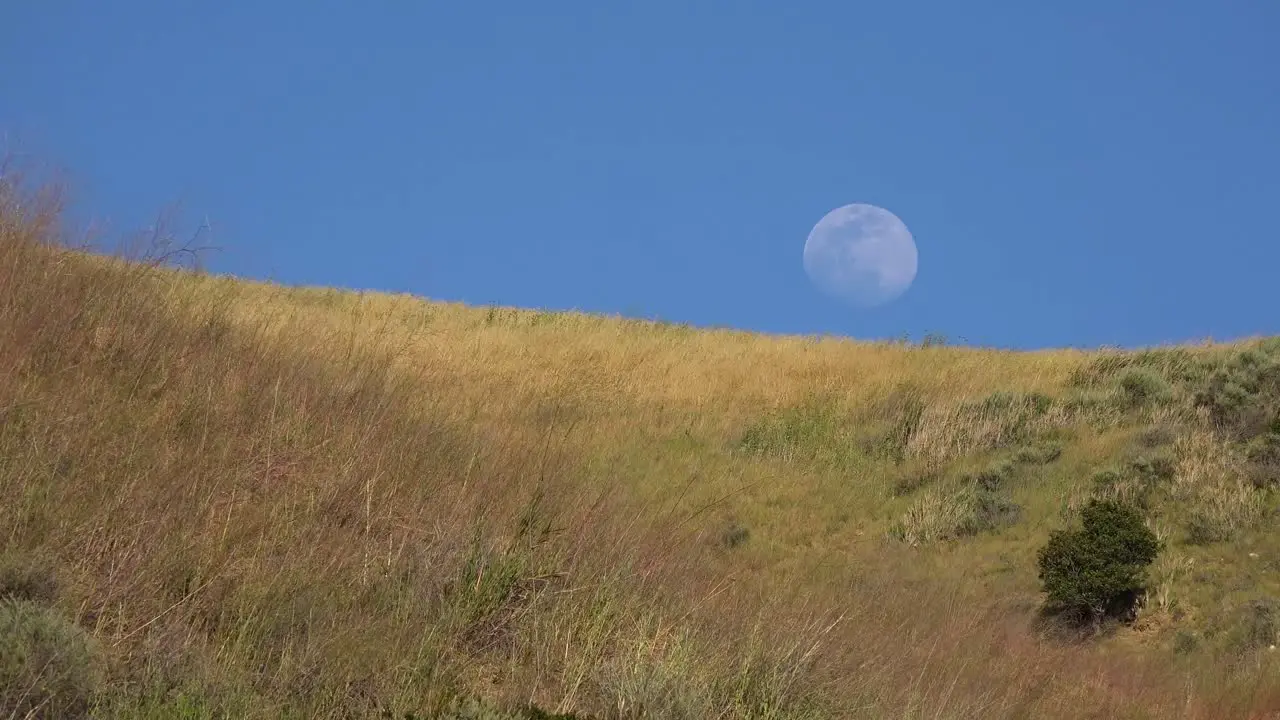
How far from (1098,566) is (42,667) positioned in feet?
34.0

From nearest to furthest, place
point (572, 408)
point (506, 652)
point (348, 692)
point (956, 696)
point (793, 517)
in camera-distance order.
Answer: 1. point (348, 692)
2. point (506, 652)
3. point (956, 696)
4. point (793, 517)
5. point (572, 408)

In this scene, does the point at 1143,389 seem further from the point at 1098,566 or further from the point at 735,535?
the point at 735,535

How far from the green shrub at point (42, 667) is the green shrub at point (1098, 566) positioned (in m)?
10.0

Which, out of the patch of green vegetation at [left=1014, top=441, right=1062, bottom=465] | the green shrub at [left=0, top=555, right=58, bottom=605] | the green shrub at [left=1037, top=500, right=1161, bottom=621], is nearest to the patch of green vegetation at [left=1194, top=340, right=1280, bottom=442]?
the patch of green vegetation at [left=1014, top=441, right=1062, bottom=465]

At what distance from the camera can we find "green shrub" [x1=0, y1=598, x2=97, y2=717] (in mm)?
3125

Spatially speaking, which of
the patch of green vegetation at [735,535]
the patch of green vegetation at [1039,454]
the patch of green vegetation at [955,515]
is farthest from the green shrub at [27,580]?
the patch of green vegetation at [1039,454]

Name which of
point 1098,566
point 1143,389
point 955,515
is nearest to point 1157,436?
point 1143,389

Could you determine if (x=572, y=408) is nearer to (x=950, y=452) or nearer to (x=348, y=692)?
(x=950, y=452)

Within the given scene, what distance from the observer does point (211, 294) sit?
837cm

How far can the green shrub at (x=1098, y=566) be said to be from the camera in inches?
440

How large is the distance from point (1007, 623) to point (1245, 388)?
954cm

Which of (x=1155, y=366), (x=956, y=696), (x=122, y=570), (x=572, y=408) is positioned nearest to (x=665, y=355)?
(x=572, y=408)

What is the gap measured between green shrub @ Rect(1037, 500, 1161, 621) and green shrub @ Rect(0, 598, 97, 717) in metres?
10.0

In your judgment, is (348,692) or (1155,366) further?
(1155,366)
